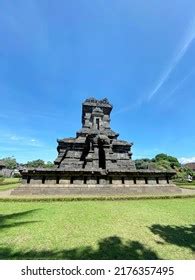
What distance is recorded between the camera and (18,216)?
941 centimetres

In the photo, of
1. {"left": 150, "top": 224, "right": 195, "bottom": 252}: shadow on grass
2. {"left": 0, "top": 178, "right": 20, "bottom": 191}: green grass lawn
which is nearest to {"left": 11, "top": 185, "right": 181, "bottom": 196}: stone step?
{"left": 0, "top": 178, "right": 20, "bottom": 191}: green grass lawn

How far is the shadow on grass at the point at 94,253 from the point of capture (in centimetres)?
506

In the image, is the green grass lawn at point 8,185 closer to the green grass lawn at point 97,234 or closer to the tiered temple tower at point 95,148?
the tiered temple tower at point 95,148

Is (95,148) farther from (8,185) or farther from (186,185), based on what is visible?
(186,185)

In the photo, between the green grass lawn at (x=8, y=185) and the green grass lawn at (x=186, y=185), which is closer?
the green grass lawn at (x=8, y=185)

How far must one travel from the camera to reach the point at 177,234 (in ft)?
22.9

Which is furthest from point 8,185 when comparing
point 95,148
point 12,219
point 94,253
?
point 94,253

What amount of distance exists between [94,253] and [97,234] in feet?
5.04

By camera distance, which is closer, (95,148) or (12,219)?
(12,219)

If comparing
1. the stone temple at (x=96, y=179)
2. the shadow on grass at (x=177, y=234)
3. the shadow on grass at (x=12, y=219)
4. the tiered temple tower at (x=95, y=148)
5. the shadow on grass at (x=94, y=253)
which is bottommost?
the shadow on grass at (x=94, y=253)

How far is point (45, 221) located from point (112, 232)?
10.2 ft

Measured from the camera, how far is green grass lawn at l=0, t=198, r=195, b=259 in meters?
5.33

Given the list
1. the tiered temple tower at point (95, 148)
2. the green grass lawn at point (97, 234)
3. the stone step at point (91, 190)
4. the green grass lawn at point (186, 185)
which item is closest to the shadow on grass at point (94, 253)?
the green grass lawn at point (97, 234)
